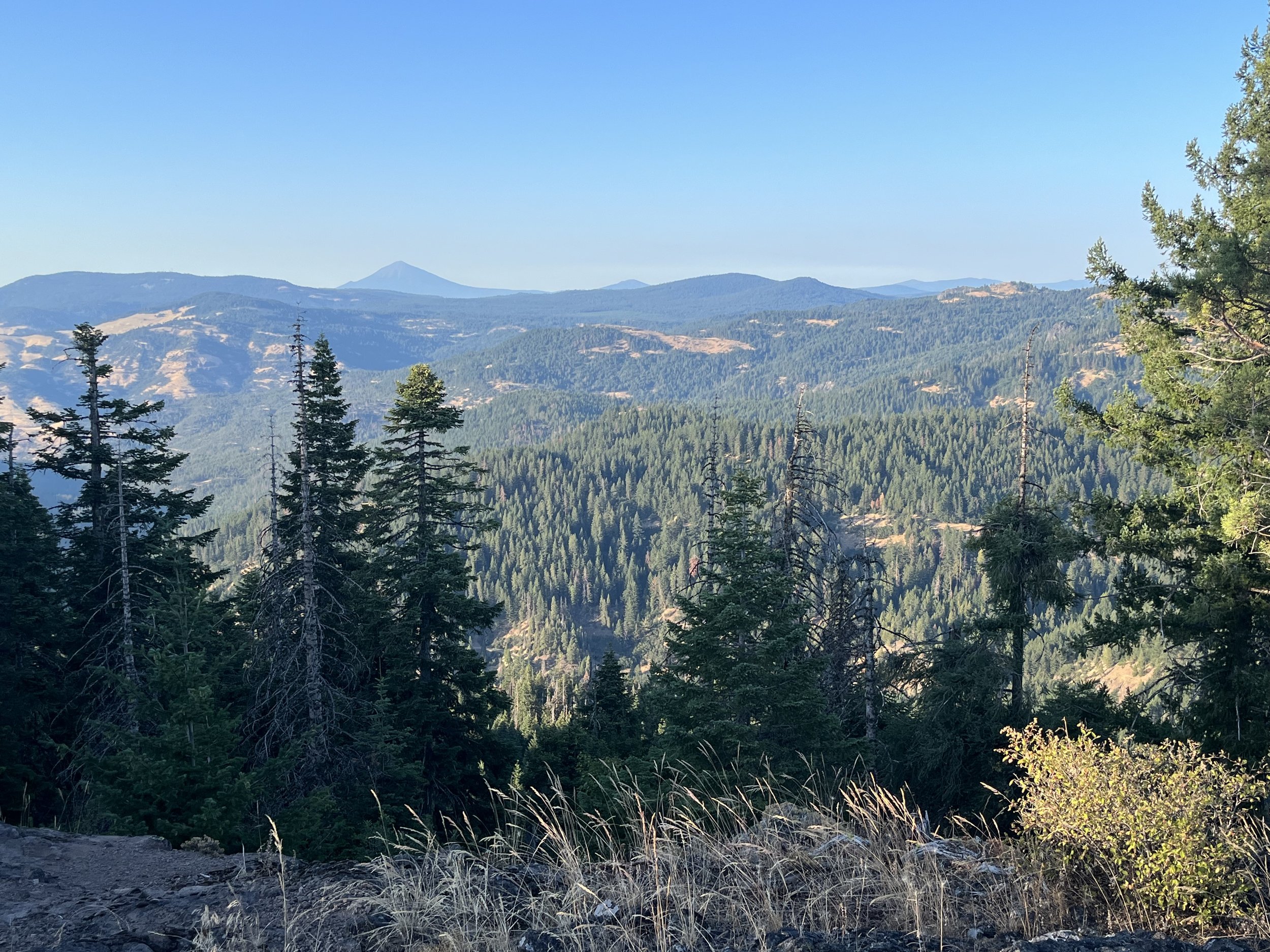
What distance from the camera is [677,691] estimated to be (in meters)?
14.5

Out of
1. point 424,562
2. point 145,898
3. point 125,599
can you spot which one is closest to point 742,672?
point 424,562

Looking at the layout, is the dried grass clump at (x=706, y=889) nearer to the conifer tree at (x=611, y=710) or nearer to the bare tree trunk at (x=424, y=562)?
the bare tree trunk at (x=424, y=562)

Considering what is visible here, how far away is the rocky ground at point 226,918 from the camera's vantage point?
14.2 ft

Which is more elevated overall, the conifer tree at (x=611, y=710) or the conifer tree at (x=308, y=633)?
the conifer tree at (x=308, y=633)

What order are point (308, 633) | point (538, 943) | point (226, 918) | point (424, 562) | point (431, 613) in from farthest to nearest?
point (431, 613), point (424, 562), point (308, 633), point (226, 918), point (538, 943)

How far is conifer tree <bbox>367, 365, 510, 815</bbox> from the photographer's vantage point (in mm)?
20094

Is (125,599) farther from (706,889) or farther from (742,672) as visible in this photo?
(706,889)

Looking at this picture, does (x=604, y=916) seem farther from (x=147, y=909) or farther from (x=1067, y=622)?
(x=1067, y=622)

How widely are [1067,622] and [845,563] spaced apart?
14013 cm

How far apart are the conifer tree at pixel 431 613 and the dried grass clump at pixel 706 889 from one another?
575 inches

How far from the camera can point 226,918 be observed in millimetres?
4785

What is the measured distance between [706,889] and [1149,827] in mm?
2678

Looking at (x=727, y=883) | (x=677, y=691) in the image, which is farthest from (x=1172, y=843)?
(x=677, y=691)

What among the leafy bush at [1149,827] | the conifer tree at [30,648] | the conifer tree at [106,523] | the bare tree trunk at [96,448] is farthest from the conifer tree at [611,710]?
the leafy bush at [1149,827]
